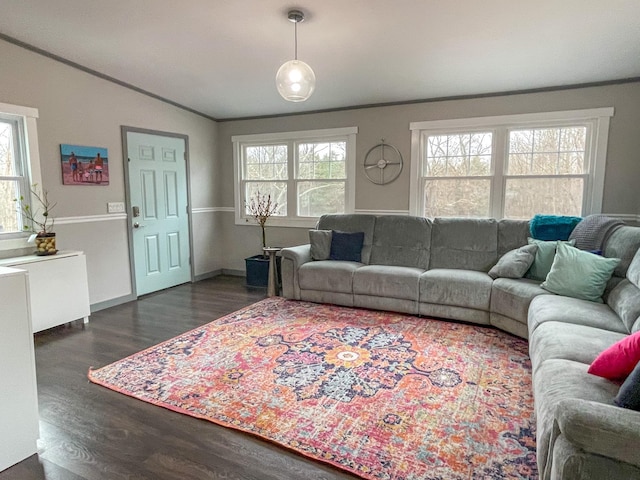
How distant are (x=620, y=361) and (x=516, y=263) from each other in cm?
198

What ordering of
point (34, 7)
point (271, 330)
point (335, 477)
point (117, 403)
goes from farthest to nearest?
point (271, 330)
point (34, 7)
point (117, 403)
point (335, 477)

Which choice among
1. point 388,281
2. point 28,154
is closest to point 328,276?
point 388,281

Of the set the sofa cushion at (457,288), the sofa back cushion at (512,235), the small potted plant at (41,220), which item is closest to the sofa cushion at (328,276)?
the sofa cushion at (457,288)

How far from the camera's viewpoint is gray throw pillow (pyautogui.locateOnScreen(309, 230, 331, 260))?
14.7 feet

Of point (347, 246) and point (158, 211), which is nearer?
point (347, 246)

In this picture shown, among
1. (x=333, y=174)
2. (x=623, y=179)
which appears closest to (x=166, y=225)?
(x=333, y=174)

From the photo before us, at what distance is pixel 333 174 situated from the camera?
5.13 meters

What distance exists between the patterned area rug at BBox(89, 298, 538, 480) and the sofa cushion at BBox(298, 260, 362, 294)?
0.52 meters

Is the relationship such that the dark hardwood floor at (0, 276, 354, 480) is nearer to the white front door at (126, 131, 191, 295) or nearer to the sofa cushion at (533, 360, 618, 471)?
the sofa cushion at (533, 360, 618, 471)

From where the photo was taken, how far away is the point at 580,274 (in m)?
2.88

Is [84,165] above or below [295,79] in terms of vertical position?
below

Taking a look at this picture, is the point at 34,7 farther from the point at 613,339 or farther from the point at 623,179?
the point at 623,179

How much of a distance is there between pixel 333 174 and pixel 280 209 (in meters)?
0.94

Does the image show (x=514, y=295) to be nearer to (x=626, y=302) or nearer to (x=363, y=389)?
(x=626, y=302)
